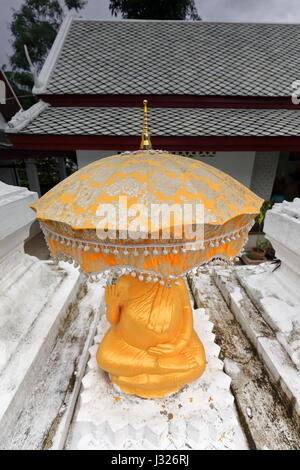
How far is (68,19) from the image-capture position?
20.0 ft

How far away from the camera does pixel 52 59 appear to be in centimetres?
501

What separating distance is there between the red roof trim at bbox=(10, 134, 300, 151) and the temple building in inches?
0.7

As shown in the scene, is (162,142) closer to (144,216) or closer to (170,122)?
(170,122)

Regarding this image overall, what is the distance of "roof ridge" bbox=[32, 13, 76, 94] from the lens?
14.5 ft

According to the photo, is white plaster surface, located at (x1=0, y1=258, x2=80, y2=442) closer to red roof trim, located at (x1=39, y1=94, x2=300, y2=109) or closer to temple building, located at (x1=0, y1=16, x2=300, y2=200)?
temple building, located at (x1=0, y1=16, x2=300, y2=200)

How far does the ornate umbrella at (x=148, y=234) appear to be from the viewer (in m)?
1.03

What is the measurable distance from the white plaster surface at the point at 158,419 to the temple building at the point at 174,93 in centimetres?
337

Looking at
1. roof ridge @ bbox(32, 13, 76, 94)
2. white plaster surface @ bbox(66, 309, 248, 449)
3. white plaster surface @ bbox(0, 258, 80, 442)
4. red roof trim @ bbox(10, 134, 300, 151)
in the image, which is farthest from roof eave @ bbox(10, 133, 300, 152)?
white plaster surface @ bbox(66, 309, 248, 449)

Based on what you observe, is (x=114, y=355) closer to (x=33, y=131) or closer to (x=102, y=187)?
(x=102, y=187)

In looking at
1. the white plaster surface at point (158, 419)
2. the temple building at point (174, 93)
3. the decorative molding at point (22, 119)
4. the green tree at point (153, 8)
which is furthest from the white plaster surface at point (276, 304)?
the green tree at point (153, 8)

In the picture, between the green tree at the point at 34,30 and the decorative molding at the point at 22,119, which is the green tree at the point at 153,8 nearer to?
the green tree at the point at 34,30

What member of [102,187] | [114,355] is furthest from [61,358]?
[102,187]

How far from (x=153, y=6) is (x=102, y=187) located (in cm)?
1457

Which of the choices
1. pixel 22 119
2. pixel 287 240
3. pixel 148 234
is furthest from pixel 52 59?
pixel 148 234
